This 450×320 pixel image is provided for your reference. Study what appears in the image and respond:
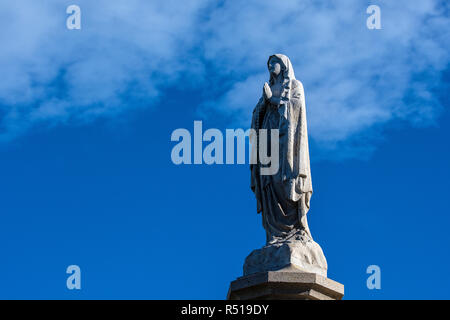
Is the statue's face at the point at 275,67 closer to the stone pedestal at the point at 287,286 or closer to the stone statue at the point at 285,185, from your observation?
the stone statue at the point at 285,185

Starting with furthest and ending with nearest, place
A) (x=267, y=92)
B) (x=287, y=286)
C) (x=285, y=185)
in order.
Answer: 1. (x=267, y=92)
2. (x=285, y=185)
3. (x=287, y=286)

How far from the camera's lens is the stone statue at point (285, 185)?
792 inches

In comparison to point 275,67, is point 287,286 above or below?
below

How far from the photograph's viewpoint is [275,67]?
864 inches

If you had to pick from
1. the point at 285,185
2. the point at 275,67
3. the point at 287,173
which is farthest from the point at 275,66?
the point at 285,185

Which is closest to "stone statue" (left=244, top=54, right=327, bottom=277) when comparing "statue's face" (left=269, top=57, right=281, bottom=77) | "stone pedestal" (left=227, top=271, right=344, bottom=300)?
"statue's face" (left=269, top=57, right=281, bottom=77)

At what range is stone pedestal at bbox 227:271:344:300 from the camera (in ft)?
63.6

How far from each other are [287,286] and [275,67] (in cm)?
510

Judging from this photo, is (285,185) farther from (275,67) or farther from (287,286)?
(275,67)

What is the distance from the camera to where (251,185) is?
21.8 meters

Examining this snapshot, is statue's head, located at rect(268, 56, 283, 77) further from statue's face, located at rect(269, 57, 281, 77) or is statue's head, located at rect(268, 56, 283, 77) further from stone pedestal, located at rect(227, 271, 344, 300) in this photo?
stone pedestal, located at rect(227, 271, 344, 300)

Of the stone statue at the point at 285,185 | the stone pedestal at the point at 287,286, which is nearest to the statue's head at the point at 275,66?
the stone statue at the point at 285,185

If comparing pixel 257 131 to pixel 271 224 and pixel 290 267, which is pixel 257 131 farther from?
pixel 290 267
